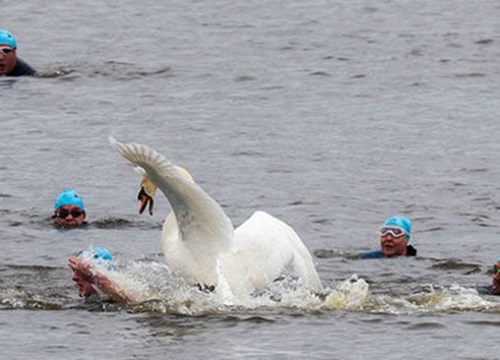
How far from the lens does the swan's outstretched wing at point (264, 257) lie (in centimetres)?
1466

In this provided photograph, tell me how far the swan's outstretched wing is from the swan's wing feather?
238mm

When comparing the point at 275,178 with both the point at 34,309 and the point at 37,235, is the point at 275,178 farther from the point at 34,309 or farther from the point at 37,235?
the point at 34,309

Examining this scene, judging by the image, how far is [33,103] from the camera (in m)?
26.2

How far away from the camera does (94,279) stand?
14766 millimetres

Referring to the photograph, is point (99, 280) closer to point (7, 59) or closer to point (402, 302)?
point (402, 302)

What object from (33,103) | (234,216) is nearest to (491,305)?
(234,216)

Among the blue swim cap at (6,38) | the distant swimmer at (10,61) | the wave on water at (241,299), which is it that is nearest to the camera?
the wave on water at (241,299)

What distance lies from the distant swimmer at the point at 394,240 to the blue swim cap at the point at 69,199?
3.29m

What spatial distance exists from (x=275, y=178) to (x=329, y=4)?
14.1 metres

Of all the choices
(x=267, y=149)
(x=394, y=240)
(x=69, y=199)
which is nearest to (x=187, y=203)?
(x=394, y=240)

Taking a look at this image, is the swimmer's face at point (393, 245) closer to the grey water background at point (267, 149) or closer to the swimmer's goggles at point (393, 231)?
the swimmer's goggles at point (393, 231)

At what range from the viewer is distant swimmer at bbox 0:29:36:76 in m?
27.3

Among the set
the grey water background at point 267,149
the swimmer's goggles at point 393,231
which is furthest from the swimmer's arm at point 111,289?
the swimmer's goggles at point 393,231

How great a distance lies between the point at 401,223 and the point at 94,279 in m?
4.84
